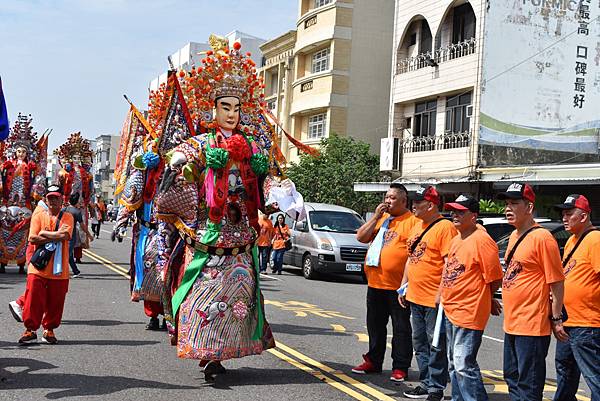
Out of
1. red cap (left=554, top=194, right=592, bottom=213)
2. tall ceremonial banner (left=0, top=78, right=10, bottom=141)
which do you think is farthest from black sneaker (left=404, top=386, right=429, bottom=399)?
tall ceremonial banner (left=0, top=78, right=10, bottom=141)

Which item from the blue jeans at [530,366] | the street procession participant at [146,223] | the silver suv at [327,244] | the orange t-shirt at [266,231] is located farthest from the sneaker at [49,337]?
the orange t-shirt at [266,231]

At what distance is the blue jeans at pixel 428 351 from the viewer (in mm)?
6969

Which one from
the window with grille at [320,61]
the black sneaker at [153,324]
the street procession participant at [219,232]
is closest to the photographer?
the street procession participant at [219,232]

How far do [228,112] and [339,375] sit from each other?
283cm

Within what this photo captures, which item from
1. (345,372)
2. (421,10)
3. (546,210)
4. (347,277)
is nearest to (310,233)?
(347,277)

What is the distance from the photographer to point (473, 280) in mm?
6164

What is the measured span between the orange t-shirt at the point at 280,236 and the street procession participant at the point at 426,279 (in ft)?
→ 44.3

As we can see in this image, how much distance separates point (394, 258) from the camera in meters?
7.94

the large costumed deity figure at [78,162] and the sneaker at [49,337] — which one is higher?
the large costumed deity figure at [78,162]

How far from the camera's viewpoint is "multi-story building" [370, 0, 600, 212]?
27.3 metres

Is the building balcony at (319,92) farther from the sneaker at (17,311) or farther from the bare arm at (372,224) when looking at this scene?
the bare arm at (372,224)

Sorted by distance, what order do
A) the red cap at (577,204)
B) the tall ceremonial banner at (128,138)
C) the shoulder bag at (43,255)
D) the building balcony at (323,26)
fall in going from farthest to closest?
the building balcony at (323,26)
the tall ceremonial banner at (128,138)
the shoulder bag at (43,255)
the red cap at (577,204)

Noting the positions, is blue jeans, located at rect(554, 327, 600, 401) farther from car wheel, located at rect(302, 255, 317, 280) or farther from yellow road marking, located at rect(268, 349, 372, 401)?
car wheel, located at rect(302, 255, 317, 280)

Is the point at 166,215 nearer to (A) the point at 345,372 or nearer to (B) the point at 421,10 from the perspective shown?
(A) the point at 345,372
